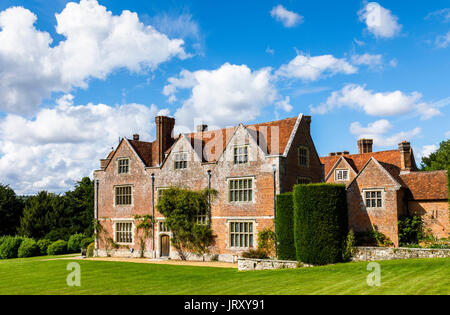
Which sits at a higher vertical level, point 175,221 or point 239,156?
point 239,156

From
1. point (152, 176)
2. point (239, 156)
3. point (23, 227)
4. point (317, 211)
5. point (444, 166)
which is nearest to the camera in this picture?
point (317, 211)

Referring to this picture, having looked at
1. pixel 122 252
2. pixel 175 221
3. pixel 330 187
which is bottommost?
pixel 122 252

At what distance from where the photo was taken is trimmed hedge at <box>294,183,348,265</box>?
22.2 metres

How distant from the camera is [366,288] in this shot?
13.0 meters

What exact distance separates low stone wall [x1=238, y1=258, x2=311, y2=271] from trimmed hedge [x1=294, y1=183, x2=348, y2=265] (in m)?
0.57

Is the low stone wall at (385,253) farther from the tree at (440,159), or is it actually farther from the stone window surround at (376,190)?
the tree at (440,159)

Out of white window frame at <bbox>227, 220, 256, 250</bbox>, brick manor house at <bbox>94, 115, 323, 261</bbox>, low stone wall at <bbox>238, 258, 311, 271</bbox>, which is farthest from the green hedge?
white window frame at <bbox>227, 220, 256, 250</bbox>

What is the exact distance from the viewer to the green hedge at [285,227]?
24984 millimetres

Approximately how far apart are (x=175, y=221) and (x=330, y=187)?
41.7 ft

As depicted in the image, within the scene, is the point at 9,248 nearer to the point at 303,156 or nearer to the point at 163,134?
the point at 163,134

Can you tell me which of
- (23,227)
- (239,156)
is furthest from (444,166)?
(23,227)

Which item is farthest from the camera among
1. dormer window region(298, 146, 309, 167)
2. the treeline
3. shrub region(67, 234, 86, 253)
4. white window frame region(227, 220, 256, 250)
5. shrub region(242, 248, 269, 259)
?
the treeline

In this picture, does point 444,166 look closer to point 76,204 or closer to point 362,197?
point 362,197

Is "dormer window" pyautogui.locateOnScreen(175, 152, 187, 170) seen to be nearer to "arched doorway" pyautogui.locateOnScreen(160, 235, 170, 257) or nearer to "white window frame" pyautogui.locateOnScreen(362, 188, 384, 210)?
"arched doorway" pyautogui.locateOnScreen(160, 235, 170, 257)
